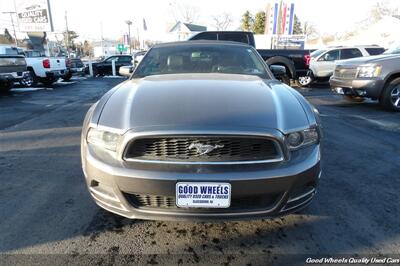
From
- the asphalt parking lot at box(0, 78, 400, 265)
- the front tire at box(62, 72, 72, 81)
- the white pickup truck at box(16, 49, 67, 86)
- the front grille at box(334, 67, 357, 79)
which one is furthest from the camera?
the front tire at box(62, 72, 72, 81)

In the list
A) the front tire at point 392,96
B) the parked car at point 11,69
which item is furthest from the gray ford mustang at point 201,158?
the parked car at point 11,69

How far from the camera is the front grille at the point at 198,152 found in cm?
242

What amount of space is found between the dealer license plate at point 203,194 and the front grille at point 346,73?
747cm

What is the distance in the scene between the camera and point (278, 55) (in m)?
13.3

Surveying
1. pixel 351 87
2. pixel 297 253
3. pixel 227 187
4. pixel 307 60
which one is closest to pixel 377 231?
pixel 297 253

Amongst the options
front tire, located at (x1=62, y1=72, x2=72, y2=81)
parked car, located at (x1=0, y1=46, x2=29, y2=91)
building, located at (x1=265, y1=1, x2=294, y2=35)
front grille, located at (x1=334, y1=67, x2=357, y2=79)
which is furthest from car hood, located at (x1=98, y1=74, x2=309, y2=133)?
building, located at (x1=265, y1=1, x2=294, y2=35)

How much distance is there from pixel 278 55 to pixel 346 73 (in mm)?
4598

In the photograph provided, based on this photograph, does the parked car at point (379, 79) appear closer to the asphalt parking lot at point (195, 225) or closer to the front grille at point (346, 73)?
the front grille at point (346, 73)

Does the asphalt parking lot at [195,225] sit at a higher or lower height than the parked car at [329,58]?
lower

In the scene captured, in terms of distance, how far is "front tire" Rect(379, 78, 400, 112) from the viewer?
8227 mm

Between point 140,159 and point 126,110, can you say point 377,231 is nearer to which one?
point 140,159

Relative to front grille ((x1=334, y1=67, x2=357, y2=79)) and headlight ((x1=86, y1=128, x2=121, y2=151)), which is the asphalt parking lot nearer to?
headlight ((x1=86, y1=128, x2=121, y2=151))

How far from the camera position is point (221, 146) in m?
2.43

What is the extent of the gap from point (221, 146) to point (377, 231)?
1549 mm
